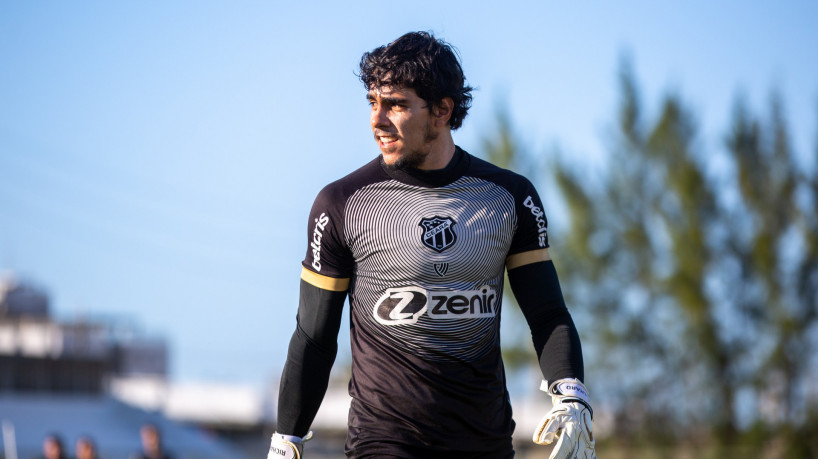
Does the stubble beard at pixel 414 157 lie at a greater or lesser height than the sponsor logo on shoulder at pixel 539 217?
greater

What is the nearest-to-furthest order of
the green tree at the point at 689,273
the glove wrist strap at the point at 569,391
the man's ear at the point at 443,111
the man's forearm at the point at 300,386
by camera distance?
the glove wrist strap at the point at 569,391
the man's forearm at the point at 300,386
the man's ear at the point at 443,111
the green tree at the point at 689,273

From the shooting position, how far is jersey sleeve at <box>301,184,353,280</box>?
3.93 m

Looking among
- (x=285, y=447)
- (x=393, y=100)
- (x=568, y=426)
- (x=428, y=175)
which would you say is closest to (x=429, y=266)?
(x=428, y=175)

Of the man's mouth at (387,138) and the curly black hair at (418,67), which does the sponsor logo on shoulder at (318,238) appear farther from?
the curly black hair at (418,67)

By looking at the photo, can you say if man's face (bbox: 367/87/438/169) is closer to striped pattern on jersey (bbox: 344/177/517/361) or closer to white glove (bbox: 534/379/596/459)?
striped pattern on jersey (bbox: 344/177/517/361)

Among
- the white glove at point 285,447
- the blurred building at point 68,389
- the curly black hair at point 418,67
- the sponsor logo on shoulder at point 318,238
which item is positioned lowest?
the blurred building at point 68,389

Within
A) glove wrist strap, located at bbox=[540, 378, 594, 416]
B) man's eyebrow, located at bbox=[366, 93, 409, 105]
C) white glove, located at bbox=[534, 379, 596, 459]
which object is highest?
man's eyebrow, located at bbox=[366, 93, 409, 105]

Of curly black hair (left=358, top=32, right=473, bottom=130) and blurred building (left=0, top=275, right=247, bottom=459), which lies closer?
curly black hair (left=358, top=32, right=473, bottom=130)

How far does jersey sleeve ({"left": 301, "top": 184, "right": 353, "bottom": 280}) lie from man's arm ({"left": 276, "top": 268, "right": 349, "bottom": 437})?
0.12ft

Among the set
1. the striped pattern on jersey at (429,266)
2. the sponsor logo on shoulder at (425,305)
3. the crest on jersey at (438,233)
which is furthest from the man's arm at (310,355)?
the crest on jersey at (438,233)

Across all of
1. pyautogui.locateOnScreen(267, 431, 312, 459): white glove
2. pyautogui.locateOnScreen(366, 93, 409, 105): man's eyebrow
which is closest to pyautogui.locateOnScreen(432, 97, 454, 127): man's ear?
pyautogui.locateOnScreen(366, 93, 409, 105): man's eyebrow

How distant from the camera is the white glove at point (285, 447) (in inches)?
154

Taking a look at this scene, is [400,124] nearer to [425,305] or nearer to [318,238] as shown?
[318,238]

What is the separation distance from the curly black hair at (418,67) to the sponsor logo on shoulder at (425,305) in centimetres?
79
